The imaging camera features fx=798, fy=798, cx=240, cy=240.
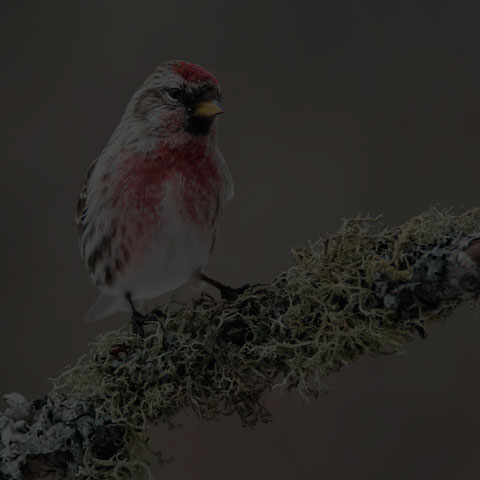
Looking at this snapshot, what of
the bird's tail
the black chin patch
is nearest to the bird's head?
the black chin patch

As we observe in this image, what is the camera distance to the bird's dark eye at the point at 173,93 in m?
2.55

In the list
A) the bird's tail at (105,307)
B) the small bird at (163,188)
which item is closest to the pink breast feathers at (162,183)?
the small bird at (163,188)

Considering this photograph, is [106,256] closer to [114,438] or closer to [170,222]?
[170,222]

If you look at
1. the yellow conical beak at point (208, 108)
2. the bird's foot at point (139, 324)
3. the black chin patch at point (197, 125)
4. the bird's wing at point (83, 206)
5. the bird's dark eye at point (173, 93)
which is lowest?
the bird's foot at point (139, 324)

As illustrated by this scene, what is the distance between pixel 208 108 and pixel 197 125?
0.32 feet

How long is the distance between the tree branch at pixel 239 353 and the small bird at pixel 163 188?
467mm

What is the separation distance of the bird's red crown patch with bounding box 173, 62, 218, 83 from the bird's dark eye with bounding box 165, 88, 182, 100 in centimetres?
5

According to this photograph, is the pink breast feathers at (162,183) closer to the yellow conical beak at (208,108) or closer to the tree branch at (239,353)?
the yellow conical beak at (208,108)

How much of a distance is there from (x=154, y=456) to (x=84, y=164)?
2.54m

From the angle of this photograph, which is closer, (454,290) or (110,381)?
(454,290)

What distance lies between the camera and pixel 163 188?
250 cm

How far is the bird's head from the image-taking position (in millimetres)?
2486

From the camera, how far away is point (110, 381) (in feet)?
6.45

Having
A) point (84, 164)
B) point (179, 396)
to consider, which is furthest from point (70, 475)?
point (84, 164)
